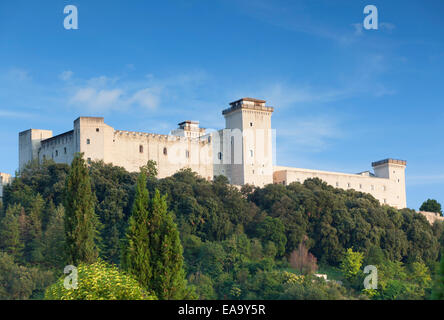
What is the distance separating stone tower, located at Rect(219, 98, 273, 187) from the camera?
186 ft

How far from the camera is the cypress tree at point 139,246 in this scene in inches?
993

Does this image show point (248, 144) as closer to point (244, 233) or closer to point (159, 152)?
point (159, 152)

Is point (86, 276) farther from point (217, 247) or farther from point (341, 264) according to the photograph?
point (341, 264)

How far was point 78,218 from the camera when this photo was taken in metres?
30.1

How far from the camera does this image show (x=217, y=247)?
4503 cm

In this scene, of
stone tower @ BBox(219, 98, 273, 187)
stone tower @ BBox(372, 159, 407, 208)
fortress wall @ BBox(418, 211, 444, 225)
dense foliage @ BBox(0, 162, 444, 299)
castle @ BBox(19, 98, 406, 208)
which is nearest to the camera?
dense foliage @ BBox(0, 162, 444, 299)

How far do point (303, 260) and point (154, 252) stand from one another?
23.3 meters

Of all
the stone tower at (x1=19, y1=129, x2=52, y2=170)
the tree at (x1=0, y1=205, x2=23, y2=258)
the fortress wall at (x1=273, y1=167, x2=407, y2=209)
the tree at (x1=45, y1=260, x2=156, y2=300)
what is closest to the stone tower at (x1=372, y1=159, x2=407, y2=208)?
the fortress wall at (x1=273, y1=167, x2=407, y2=209)

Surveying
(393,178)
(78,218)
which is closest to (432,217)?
(393,178)

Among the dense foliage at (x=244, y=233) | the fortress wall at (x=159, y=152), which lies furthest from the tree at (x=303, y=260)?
the fortress wall at (x=159, y=152)

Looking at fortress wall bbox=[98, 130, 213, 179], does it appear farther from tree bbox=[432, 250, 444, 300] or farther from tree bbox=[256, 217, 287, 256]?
tree bbox=[432, 250, 444, 300]

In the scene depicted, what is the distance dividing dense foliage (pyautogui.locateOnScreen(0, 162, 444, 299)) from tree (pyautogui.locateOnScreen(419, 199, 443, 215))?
15.3 m

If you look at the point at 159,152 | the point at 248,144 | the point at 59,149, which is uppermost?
the point at 248,144

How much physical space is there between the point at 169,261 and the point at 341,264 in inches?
985
